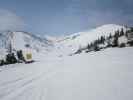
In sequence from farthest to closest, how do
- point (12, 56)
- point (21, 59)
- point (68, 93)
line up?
point (21, 59), point (12, 56), point (68, 93)

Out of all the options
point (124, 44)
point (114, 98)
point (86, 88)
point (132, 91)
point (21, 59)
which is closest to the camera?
point (114, 98)

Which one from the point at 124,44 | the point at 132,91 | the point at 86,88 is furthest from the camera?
the point at 124,44

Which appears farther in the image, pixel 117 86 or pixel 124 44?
pixel 124 44

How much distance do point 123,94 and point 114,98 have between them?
0.56m

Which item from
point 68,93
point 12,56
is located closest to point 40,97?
point 68,93

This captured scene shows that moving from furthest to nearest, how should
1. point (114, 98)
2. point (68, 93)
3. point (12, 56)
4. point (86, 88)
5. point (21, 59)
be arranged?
point (21, 59)
point (12, 56)
point (86, 88)
point (68, 93)
point (114, 98)

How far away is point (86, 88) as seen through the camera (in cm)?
652

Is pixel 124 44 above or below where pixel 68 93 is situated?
above

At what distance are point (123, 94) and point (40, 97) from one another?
3.66 meters

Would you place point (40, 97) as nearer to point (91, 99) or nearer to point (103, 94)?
point (91, 99)

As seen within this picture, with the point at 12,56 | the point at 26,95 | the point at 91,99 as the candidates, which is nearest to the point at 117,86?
the point at 91,99

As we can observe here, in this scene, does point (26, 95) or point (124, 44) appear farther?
point (124, 44)

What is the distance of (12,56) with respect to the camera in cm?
5128

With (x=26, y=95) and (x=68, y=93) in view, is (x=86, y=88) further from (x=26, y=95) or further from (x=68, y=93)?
(x=26, y=95)
